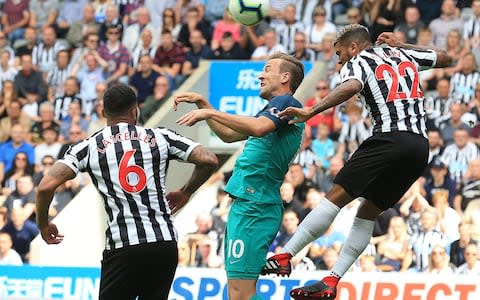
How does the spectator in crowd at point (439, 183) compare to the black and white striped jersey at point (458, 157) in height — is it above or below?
below

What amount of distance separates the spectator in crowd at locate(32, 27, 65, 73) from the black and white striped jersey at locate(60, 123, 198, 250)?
1270 centimetres

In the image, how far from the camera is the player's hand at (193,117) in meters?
8.34

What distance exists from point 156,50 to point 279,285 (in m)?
8.47

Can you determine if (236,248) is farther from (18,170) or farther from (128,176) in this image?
(18,170)

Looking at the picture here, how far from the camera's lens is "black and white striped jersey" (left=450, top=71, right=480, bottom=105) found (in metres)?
16.6

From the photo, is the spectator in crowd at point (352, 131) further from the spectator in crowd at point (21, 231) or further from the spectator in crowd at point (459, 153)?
the spectator in crowd at point (21, 231)

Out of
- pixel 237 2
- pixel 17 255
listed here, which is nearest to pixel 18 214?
pixel 17 255

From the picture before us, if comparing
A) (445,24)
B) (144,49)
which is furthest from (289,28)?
(144,49)

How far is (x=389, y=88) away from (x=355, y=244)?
117 cm

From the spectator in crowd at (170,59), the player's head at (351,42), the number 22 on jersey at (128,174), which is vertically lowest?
the spectator in crowd at (170,59)

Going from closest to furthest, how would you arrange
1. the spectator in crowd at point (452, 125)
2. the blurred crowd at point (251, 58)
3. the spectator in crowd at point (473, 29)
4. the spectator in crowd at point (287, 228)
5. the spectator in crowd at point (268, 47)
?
1. the blurred crowd at point (251, 58)
2. the spectator in crowd at point (287, 228)
3. the spectator in crowd at point (452, 125)
4. the spectator in crowd at point (473, 29)
5. the spectator in crowd at point (268, 47)

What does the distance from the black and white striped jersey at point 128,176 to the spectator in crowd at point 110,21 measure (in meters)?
12.5

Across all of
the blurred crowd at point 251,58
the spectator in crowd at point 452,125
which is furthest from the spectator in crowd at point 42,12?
the spectator in crowd at point 452,125

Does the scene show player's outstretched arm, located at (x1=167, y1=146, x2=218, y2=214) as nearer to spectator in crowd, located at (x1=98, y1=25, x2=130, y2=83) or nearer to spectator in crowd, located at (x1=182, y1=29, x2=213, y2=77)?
spectator in crowd, located at (x1=182, y1=29, x2=213, y2=77)
